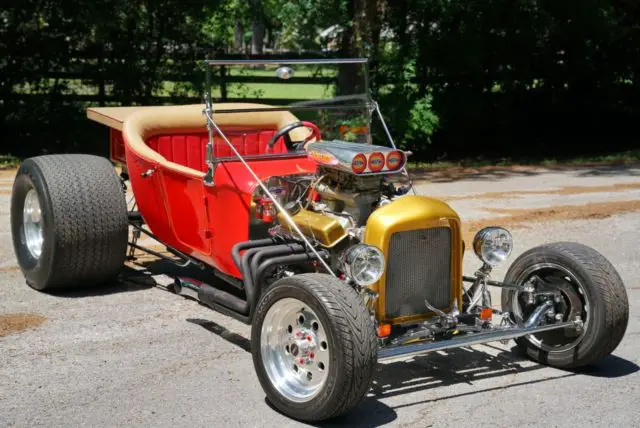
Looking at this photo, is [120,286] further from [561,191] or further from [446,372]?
[561,191]

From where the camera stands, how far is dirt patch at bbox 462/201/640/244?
1012cm

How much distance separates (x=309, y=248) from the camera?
5684 mm

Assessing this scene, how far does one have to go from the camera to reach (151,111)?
770 centimetres

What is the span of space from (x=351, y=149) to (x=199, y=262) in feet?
5.72

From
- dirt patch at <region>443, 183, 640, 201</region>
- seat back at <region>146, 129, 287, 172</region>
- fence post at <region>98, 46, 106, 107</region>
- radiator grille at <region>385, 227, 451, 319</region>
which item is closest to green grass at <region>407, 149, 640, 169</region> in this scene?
dirt patch at <region>443, 183, 640, 201</region>

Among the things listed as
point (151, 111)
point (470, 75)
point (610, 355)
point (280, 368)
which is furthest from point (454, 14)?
point (280, 368)

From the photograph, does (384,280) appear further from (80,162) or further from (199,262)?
(80,162)

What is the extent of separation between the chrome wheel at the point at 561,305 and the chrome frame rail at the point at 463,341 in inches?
3.3

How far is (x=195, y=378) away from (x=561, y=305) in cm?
220

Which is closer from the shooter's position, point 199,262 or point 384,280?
point 384,280

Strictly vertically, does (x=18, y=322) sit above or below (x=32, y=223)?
below

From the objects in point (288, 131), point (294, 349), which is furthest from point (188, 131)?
point (294, 349)

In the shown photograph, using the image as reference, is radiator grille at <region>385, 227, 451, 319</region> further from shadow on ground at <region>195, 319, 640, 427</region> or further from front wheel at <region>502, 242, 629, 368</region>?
front wheel at <region>502, 242, 629, 368</region>

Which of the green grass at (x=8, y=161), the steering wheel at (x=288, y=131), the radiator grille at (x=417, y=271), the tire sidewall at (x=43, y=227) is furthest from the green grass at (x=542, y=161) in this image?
the radiator grille at (x=417, y=271)
